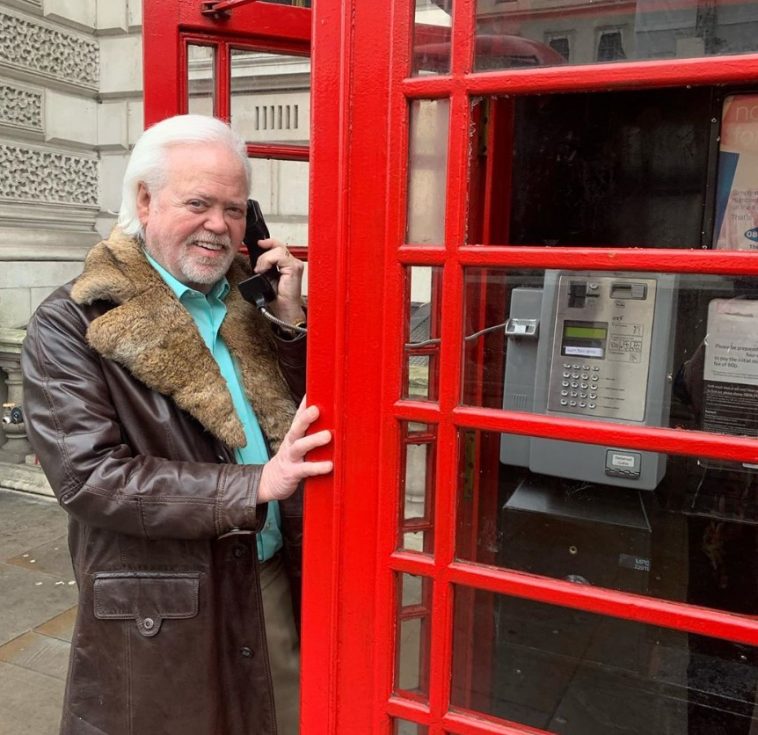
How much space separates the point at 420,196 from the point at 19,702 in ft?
8.28

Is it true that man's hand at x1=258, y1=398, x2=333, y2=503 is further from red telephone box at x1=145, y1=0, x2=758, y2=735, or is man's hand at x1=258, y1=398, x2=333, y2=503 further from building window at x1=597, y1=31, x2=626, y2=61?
building window at x1=597, y1=31, x2=626, y2=61

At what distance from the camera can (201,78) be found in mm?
2180

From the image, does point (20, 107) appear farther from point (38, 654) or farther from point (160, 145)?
point (160, 145)

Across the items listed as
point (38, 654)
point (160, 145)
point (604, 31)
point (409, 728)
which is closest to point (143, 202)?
point (160, 145)

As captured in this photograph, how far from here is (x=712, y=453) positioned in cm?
96

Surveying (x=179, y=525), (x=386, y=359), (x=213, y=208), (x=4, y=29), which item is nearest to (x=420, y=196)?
(x=386, y=359)

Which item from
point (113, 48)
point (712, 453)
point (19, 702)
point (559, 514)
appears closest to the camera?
point (712, 453)

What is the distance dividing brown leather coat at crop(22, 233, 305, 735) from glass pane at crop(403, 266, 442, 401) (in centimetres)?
41

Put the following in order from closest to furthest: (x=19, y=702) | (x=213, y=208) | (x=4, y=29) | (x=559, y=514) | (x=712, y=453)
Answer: (x=712, y=453), (x=213, y=208), (x=559, y=514), (x=19, y=702), (x=4, y=29)

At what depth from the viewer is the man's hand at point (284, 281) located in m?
1.75

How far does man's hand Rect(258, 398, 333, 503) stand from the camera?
1.21 metres

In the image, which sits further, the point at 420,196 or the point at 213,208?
the point at 213,208

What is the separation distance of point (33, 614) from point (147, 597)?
2.14 meters

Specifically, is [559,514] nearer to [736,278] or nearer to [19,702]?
[736,278]
